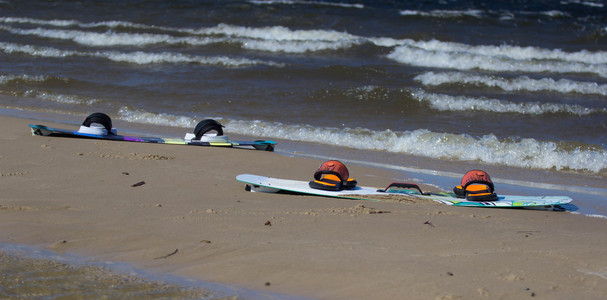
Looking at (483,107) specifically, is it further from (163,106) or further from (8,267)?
(8,267)

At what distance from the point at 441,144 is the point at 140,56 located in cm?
876

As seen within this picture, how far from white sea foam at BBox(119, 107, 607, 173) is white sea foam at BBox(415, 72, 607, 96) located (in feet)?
14.0

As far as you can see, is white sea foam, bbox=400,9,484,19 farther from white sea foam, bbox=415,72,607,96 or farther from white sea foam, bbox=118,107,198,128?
white sea foam, bbox=118,107,198,128

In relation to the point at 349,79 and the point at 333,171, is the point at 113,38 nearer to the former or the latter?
the point at 349,79

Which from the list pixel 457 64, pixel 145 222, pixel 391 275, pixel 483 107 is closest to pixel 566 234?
pixel 391 275

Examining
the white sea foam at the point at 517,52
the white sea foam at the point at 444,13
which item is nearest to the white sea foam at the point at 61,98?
the white sea foam at the point at 517,52

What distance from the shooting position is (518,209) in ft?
18.7

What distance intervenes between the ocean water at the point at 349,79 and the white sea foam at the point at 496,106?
0.10ft

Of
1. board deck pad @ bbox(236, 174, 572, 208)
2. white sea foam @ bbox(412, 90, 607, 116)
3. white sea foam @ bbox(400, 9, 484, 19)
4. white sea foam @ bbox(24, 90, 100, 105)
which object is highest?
white sea foam @ bbox(400, 9, 484, 19)

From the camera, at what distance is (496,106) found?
11430 millimetres

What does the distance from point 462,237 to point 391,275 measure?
98cm

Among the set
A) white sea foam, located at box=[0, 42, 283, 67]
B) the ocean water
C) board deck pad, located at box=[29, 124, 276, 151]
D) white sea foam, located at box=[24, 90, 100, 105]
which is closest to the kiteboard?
board deck pad, located at box=[29, 124, 276, 151]

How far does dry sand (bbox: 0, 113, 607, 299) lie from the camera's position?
12.2 ft

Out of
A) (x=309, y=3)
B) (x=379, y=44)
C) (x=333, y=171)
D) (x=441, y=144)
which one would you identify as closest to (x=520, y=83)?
(x=379, y=44)
